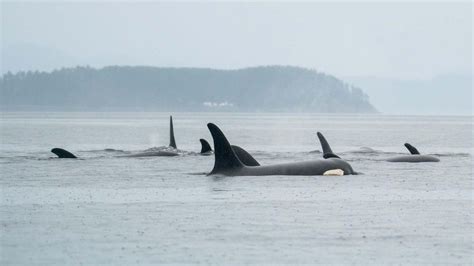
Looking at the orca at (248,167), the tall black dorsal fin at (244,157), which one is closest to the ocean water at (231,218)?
the orca at (248,167)

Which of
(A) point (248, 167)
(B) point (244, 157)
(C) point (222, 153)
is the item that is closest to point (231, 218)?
(C) point (222, 153)

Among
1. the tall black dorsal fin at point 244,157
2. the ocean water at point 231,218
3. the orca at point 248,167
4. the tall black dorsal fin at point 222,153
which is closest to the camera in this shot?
the ocean water at point 231,218

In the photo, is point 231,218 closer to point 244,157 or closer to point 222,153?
point 222,153

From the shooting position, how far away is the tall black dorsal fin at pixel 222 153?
26.4m

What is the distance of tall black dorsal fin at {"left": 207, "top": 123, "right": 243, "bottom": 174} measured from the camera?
26.4m

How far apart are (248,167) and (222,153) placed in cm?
161

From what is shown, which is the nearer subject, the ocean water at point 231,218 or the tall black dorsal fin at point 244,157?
the ocean water at point 231,218

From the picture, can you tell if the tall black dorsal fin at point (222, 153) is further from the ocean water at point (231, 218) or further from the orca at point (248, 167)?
the ocean water at point (231, 218)

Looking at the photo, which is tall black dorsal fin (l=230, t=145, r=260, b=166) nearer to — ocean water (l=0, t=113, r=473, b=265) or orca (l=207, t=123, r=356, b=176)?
orca (l=207, t=123, r=356, b=176)

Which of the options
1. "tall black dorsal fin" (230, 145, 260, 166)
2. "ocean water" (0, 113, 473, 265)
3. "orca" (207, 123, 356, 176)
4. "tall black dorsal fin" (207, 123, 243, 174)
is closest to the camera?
"ocean water" (0, 113, 473, 265)

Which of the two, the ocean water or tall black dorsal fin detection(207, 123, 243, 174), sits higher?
tall black dorsal fin detection(207, 123, 243, 174)

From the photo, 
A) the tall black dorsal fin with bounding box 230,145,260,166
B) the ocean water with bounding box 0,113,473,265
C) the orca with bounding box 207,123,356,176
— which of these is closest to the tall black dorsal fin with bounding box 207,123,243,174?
the orca with bounding box 207,123,356,176

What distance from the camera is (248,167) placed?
93.0ft

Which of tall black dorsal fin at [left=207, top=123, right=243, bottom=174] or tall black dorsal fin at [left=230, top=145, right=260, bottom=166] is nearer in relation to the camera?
tall black dorsal fin at [left=207, top=123, right=243, bottom=174]
